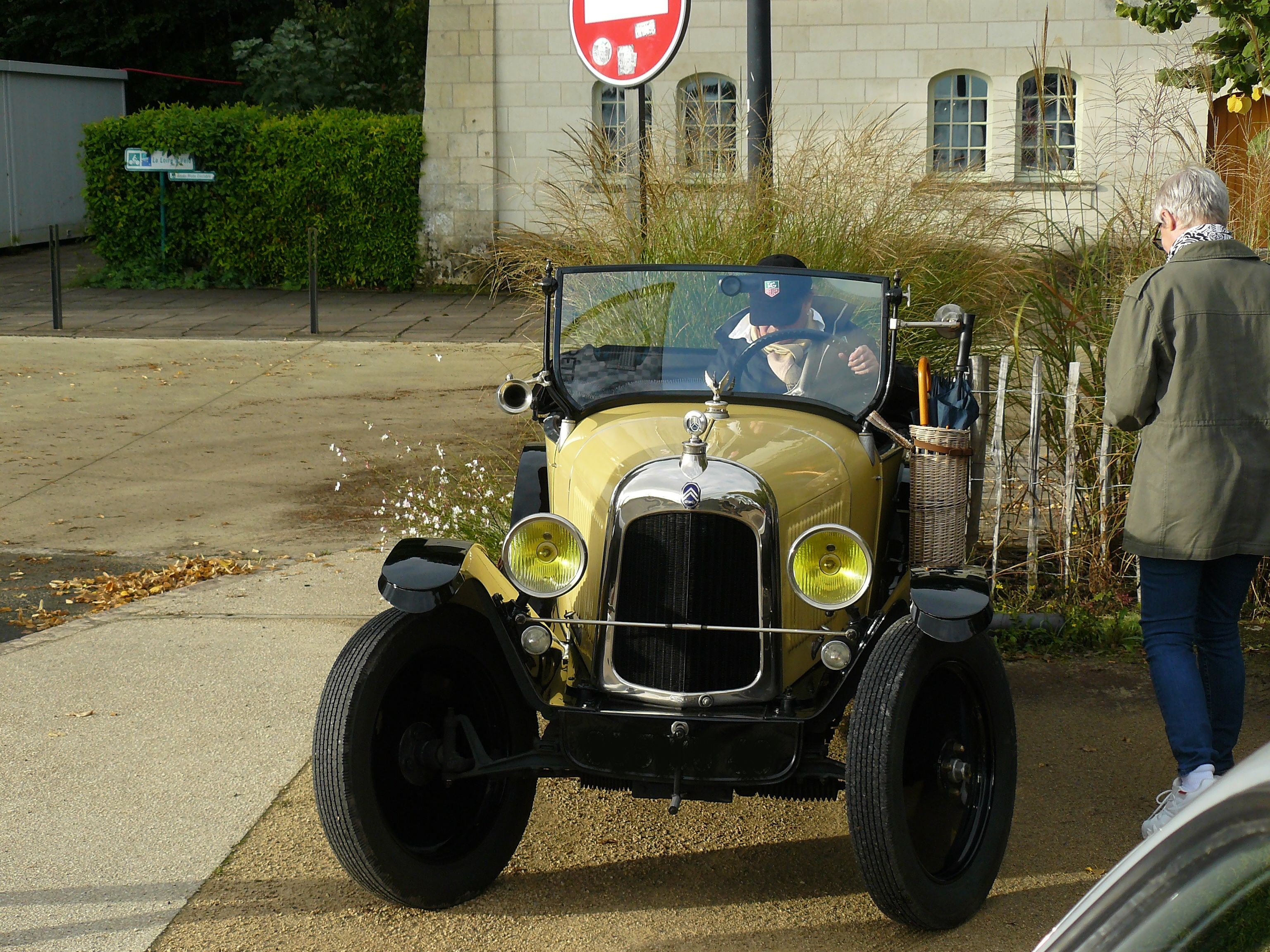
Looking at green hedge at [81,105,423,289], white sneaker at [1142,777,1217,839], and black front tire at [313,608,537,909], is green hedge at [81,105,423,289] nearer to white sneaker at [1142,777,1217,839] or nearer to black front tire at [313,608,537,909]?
black front tire at [313,608,537,909]

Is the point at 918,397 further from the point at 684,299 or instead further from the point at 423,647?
the point at 423,647

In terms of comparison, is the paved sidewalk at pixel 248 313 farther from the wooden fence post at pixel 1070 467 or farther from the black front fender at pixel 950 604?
the black front fender at pixel 950 604

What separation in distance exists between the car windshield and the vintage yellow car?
29cm

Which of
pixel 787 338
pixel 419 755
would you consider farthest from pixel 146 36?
pixel 419 755

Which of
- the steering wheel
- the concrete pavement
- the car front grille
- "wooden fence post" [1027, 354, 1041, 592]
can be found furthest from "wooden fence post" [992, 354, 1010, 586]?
the concrete pavement

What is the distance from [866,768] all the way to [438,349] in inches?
447

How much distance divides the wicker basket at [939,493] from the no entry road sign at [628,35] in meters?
3.85

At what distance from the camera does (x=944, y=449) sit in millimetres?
4262

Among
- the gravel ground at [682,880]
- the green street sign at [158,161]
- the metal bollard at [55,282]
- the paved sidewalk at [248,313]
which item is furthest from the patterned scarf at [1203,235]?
the green street sign at [158,161]

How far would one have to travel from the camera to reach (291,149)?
1917cm

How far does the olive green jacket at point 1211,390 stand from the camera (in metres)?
3.94

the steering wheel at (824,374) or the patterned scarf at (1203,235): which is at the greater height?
the patterned scarf at (1203,235)

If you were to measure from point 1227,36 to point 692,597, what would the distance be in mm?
6616

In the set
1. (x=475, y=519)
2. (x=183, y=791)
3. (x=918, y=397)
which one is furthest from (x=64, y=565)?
(x=918, y=397)
